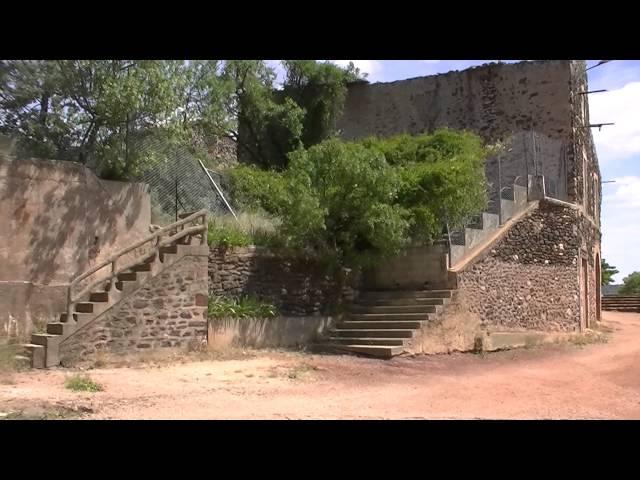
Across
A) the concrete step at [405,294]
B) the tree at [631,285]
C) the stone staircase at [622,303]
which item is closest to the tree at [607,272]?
the tree at [631,285]

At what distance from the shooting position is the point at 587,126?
22.5 m

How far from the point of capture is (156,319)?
12.6 meters

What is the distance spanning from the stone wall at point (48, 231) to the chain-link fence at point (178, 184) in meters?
1.21

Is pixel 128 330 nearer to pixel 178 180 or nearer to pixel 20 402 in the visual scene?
pixel 20 402

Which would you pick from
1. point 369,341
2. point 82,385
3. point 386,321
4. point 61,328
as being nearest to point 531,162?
point 386,321

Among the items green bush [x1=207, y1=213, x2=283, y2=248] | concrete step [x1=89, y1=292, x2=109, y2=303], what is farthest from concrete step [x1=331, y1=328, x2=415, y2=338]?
concrete step [x1=89, y1=292, x2=109, y2=303]

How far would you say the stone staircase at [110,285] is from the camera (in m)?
11.2

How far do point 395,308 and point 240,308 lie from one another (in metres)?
3.70

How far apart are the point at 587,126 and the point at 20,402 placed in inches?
772

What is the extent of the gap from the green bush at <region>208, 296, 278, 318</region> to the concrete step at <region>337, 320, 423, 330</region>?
1.76 metres

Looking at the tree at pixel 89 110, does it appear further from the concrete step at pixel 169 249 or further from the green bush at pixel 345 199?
the green bush at pixel 345 199

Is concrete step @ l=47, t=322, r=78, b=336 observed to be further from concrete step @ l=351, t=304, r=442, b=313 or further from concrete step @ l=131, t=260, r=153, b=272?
concrete step @ l=351, t=304, r=442, b=313

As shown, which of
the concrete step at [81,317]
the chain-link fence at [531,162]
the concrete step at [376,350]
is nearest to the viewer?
the concrete step at [81,317]

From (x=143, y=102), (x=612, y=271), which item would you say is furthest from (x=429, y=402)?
(x=612, y=271)
